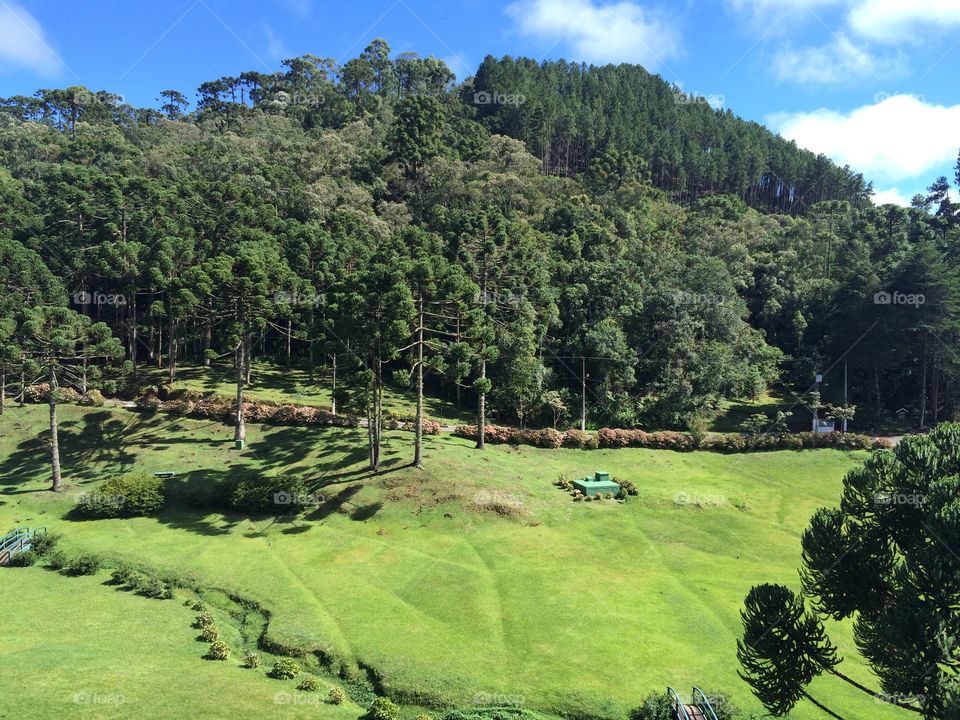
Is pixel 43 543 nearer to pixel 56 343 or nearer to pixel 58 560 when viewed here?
pixel 58 560

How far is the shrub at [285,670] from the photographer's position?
1972cm

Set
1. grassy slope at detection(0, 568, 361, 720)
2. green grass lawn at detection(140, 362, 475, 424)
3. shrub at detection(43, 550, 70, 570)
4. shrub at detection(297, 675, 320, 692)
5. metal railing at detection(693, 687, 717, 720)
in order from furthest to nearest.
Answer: green grass lawn at detection(140, 362, 475, 424)
shrub at detection(43, 550, 70, 570)
shrub at detection(297, 675, 320, 692)
metal railing at detection(693, 687, 717, 720)
grassy slope at detection(0, 568, 361, 720)

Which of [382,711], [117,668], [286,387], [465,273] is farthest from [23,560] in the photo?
[465,273]

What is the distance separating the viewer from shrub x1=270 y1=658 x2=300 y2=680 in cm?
1972

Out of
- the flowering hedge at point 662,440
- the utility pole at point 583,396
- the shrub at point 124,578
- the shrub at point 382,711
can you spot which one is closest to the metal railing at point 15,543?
the shrub at point 124,578

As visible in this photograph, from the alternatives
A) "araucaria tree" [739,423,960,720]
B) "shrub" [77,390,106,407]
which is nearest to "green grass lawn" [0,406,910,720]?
"shrub" [77,390,106,407]

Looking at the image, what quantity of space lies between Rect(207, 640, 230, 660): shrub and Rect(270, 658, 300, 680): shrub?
1.82 metres

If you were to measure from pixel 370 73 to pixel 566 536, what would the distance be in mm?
171622

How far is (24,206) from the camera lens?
234 ft

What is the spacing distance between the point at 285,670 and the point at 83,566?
567 inches

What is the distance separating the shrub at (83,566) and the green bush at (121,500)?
7228mm

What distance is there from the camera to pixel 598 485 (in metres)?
37.5

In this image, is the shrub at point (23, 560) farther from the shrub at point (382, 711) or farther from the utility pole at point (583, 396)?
the utility pole at point (583, 396)

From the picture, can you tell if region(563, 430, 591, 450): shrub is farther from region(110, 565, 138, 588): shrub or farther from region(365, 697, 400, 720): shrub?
region(365, 697, 400, 720): shrub
